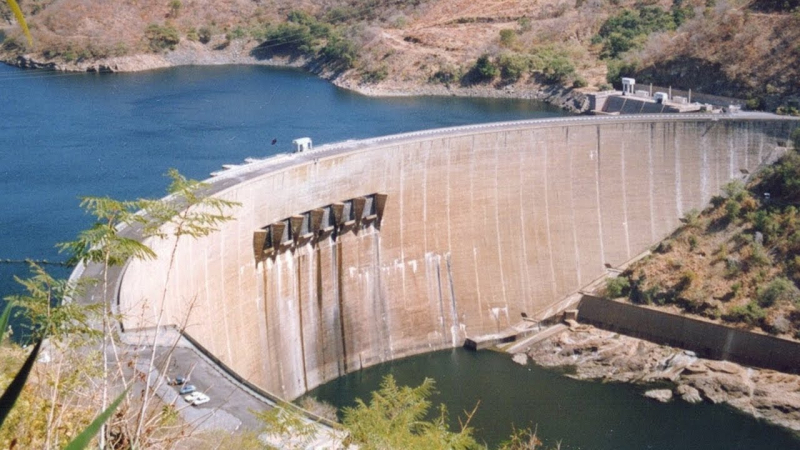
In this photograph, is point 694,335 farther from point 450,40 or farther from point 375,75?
point 450,40

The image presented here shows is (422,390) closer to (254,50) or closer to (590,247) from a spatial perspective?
(590,247)

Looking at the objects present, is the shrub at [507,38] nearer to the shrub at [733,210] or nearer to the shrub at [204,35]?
the shrub at [204,35]

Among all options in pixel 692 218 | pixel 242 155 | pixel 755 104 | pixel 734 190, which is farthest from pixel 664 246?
pixel 242 155

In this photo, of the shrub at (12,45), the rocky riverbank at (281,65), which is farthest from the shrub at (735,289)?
the shrub at (12,45)

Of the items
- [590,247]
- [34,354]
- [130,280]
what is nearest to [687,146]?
[590,247]

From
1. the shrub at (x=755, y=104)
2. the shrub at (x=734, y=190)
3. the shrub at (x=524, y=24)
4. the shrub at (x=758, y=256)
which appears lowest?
the shrub at (x=758, y=256)

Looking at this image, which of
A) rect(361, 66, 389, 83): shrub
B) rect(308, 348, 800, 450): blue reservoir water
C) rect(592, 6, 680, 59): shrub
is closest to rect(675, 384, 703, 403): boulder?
rect(308, 348, 800, 450): blue reservoir water

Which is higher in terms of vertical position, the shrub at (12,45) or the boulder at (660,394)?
the shrub at (12,45)
